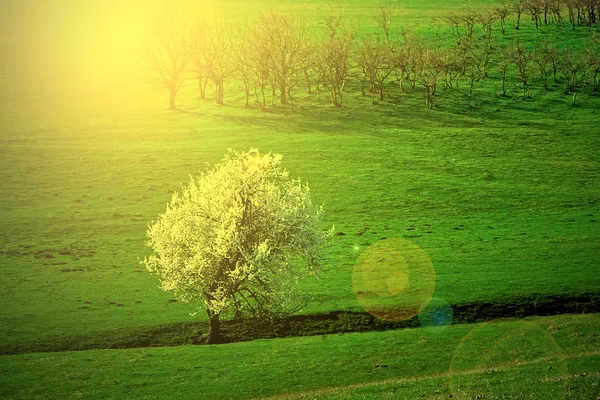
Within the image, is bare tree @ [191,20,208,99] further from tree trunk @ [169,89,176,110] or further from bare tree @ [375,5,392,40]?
bare tree @ [375,5,392,40]

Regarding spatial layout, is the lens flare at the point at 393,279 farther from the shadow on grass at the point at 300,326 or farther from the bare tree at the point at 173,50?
the bare tree at the point at 173,50

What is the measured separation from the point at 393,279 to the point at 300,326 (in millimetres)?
10266

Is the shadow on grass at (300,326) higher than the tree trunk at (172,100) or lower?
lower

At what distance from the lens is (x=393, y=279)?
52000 mm

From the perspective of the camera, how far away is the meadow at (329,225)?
3519 centimetres

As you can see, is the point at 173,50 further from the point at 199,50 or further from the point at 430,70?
the point at 430,70

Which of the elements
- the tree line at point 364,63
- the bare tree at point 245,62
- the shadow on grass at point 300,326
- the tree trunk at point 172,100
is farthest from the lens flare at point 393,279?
the tree trunk at point 172,100

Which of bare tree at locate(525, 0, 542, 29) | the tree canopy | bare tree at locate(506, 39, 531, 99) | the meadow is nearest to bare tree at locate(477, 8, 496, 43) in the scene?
bare tree at locate(525, 0, 542, 29)

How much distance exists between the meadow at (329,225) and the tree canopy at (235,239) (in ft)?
11.3

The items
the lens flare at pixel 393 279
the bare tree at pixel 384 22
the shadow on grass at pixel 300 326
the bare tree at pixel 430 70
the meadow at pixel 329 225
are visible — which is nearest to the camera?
the meadow at pixel 329 225

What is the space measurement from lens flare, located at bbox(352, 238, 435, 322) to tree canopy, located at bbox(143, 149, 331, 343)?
731 centimetres

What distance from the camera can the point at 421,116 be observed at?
105m

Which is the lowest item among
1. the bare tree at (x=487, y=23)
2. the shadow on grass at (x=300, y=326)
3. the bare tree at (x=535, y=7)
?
the shadow on grass at (x=300, y=326)

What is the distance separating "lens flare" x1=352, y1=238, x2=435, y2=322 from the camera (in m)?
46.5
